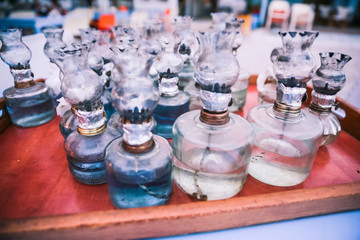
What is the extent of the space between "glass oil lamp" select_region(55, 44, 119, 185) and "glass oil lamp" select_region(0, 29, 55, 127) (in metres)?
0.31

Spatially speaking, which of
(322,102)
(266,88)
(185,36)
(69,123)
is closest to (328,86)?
(322,102)

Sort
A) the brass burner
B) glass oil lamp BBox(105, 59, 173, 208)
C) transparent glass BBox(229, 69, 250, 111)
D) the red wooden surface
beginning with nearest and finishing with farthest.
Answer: glass oil lamp BBox(105, 59, 173, 208), the red wooden surface, the brass burner, transparent glass BBox(229, 69, 250, 111)

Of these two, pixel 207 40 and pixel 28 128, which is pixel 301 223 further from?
pixel 28 128

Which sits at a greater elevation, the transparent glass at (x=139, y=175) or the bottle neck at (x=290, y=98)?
the bottle neck at (x=290, y=98)

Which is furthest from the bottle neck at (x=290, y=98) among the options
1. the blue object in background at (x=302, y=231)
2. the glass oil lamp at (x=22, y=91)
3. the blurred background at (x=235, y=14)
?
the glass oil lamp at (x=22, y=91)

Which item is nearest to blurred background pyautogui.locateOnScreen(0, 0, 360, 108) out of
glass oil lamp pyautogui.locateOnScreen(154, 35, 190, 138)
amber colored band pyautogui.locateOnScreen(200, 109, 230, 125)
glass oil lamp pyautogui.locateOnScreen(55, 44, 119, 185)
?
glass oil lamp pyautogui.locateOnScreen(154, 35, 190, 138)

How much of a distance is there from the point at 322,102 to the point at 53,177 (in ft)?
2.28

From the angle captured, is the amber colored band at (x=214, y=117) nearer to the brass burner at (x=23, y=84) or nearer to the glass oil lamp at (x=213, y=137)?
the glass oil lamp at (x=213, y=137)

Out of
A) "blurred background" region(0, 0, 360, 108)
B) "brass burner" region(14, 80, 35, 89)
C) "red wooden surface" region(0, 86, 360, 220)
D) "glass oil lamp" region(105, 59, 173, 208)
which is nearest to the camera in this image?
"glass oil lamp" region(105, 59, 173, 208)

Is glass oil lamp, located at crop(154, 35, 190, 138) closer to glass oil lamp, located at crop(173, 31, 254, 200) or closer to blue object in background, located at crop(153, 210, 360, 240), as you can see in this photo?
glass oil lamp, located at crop(173, 31, 254, 200)

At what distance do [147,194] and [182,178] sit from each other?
0.09 meters

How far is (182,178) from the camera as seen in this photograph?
1.69ft

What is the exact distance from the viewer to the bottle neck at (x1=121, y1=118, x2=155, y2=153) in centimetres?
42

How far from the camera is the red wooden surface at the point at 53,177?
0.50m
